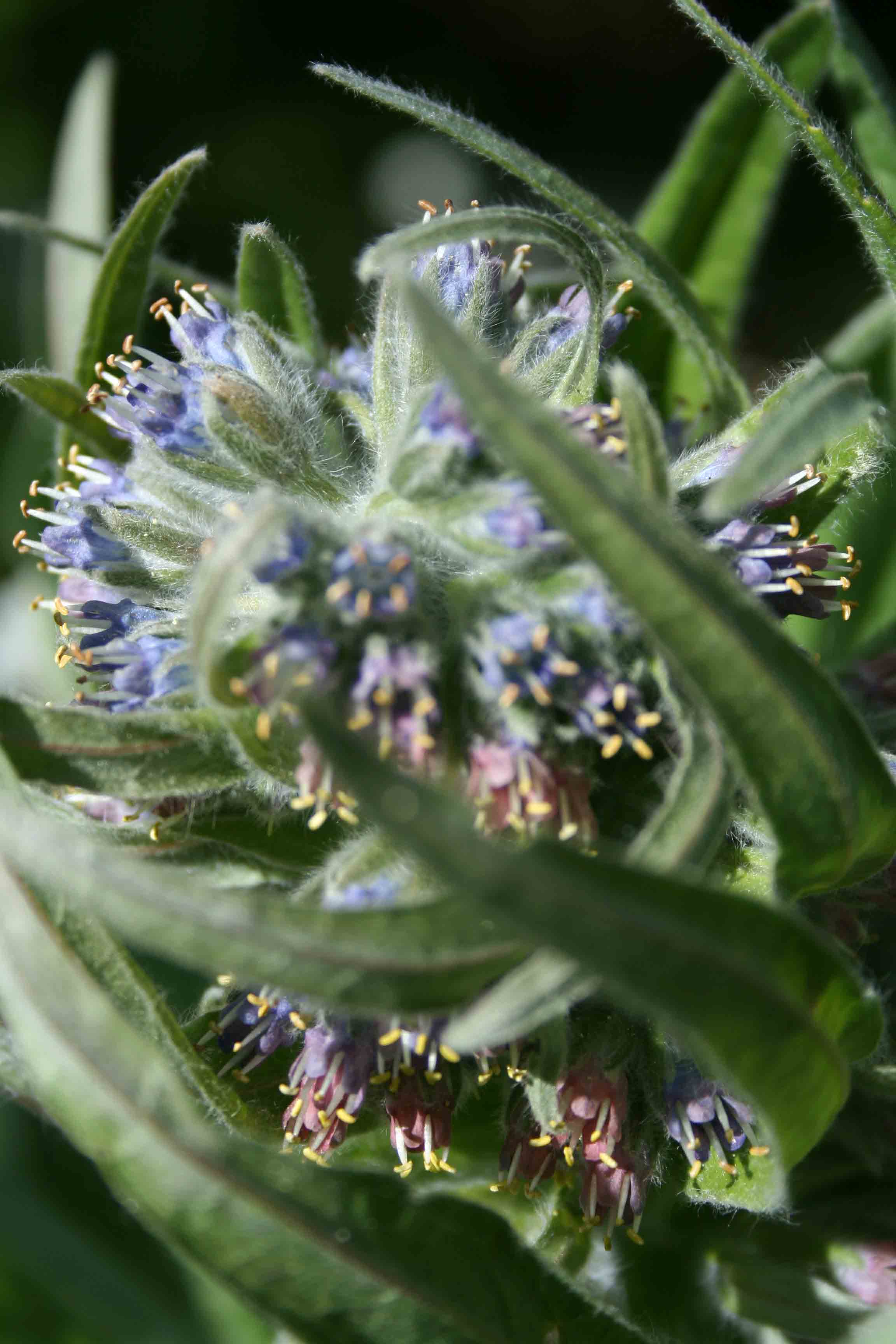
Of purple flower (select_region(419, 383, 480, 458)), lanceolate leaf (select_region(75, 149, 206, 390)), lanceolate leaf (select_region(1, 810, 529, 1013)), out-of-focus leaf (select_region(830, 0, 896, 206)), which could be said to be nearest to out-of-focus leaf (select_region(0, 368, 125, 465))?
lanceolate leaf (select_region(75, 149, 206, 390))

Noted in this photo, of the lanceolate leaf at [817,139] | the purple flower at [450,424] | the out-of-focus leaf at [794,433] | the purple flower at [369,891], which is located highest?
the lanceolate leaf at [817,139]

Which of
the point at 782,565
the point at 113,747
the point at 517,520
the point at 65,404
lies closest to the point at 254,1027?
the point at 113,747

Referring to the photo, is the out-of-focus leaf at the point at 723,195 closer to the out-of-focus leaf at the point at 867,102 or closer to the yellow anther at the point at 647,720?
the out-of-focus leaf at the point at 867,102

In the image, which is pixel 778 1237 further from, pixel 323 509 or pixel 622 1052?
pixel 323 509

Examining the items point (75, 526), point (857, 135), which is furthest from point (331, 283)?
point (75, 526)

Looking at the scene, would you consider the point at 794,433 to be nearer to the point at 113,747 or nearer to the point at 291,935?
the point at 291,935

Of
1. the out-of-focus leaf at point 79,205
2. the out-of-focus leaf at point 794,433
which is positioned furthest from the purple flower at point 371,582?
the out-of-focus leaf at point 79,205

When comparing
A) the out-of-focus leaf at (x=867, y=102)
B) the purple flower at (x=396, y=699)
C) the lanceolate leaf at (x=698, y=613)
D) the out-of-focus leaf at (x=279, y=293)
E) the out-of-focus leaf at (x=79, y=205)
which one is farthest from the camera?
the out-of-focus leaf at (x=79, y=205)

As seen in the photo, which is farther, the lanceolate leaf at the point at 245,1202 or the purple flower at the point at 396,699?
the purple flower at the point at 396,699
